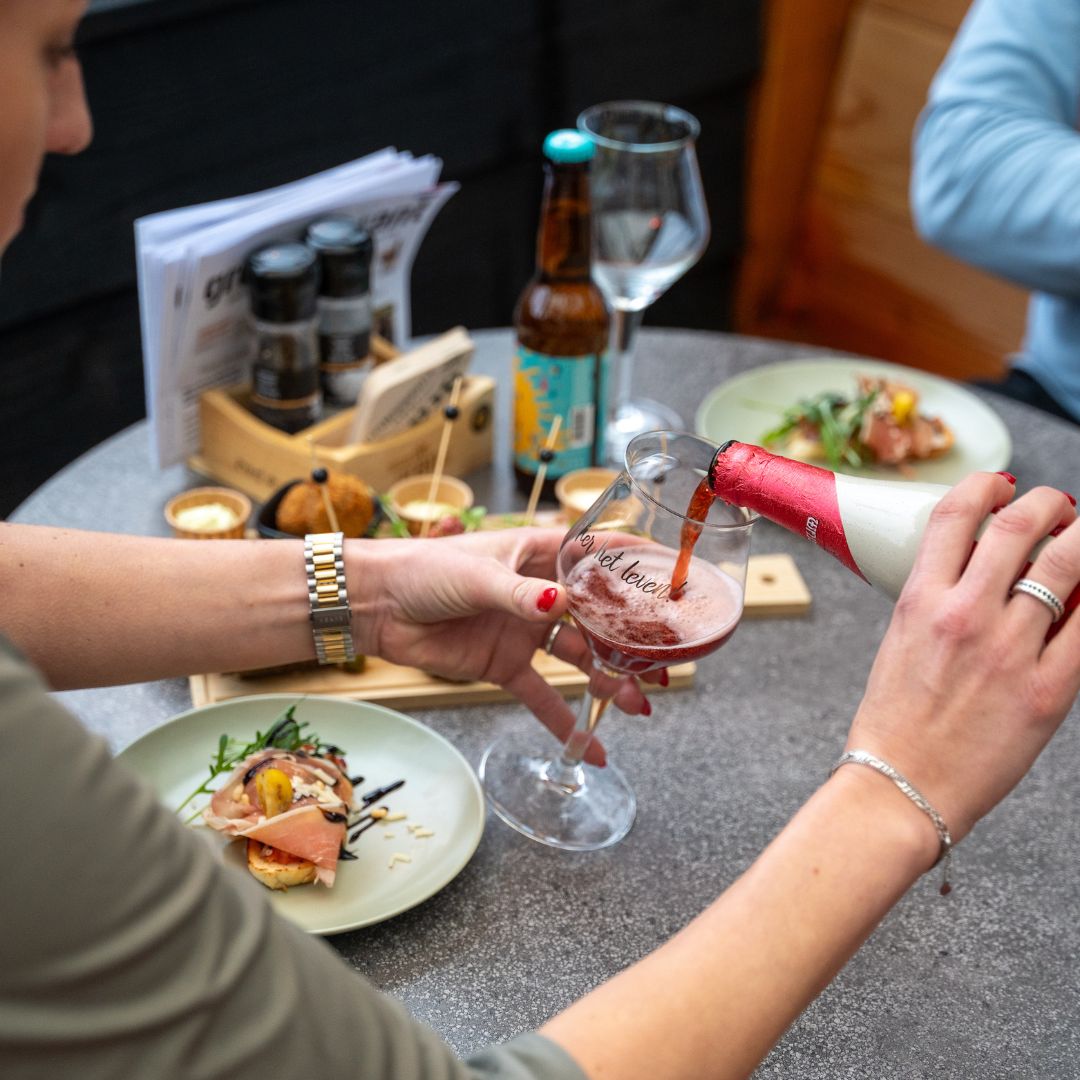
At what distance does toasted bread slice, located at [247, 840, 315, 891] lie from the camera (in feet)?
3.07

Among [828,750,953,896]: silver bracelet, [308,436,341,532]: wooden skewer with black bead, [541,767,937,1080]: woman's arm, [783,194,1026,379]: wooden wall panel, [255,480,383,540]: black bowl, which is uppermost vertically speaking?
[828,750,953,896]: silver bracelet

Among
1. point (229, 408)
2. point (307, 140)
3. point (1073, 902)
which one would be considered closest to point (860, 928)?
point (1073, 902)

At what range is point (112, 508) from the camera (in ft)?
4.73

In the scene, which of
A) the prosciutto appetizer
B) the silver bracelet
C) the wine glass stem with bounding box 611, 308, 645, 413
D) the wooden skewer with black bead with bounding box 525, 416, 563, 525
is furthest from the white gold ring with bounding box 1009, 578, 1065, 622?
the wine glass stem with bounding box 611, 308, 645, 413

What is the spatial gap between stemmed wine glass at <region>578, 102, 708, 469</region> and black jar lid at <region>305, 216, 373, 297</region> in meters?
0.27

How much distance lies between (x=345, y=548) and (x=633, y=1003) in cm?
55

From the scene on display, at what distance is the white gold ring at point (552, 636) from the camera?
118cm

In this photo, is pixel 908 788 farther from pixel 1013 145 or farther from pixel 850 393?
pixel 1013 145

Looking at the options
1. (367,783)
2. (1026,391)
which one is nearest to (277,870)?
(367,783)

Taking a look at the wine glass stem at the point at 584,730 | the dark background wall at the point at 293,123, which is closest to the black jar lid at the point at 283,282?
the wine glass stem at the point at 584,730

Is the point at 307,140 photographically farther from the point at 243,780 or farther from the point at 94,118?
the point at 243,780

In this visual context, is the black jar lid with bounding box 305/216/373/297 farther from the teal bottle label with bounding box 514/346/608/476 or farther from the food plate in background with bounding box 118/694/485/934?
the food plate in background with bounding box 118/694/485/934

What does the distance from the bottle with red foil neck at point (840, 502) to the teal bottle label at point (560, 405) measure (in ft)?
1.54

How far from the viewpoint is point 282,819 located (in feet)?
3.07
